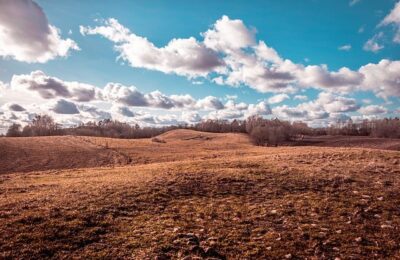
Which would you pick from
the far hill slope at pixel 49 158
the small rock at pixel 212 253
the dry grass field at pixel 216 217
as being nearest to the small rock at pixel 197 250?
the dry grass field at pixel 216 217

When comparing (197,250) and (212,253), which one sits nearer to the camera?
(212,253)

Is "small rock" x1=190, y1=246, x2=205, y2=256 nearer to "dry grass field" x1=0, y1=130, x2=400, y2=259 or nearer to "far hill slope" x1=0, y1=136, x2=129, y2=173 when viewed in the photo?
"dry grass field" x1=0, y1=130, x2=400, y2=259

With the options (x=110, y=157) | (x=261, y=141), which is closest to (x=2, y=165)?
(x=110, y=157)

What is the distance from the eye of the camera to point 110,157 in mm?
54594

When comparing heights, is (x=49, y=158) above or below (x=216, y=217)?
below

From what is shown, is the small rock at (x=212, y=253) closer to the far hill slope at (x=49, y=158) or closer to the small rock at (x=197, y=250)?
the small rock at (x=197, y=250)

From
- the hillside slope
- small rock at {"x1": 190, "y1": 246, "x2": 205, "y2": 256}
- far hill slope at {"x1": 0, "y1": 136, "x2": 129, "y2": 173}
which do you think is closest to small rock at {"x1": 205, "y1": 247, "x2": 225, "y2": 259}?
the hillside slope

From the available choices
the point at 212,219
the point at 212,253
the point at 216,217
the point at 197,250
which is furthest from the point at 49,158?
the point at 212,253

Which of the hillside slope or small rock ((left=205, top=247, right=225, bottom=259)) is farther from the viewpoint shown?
the hillside slope

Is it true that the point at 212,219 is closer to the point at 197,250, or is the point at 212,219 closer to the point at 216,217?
the point at 216,217

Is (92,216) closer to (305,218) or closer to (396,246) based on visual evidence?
(305,218)

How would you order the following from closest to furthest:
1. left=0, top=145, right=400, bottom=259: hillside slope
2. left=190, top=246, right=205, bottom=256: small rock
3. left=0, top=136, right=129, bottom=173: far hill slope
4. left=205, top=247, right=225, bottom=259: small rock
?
left=205, top=247, right=225, bottom=259: small rock, left=190, top=246, right=205, bottom=256: small rock, left=0, top=145, right=400, bottom=259: hillside slope, left=0, top=136, right=129, bottom=173: far hill slope

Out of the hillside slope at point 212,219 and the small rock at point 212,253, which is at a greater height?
the hillside slope at point 212,219

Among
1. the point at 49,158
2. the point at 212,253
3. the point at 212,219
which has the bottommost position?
the point at 49,158
